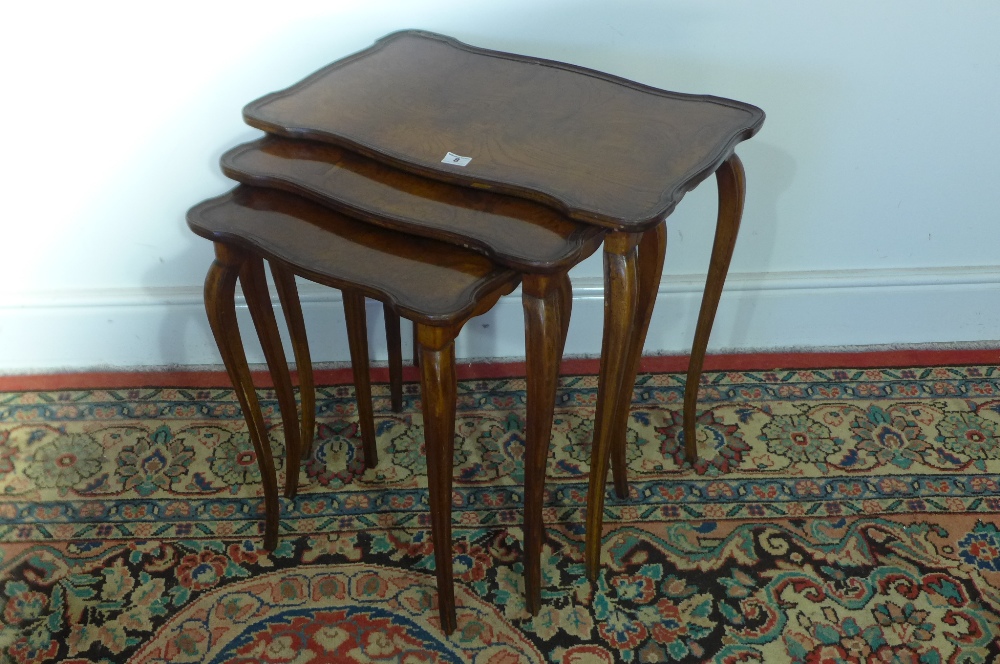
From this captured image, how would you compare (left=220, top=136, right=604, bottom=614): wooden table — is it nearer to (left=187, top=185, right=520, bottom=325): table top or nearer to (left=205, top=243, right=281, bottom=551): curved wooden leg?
(left=187, top=185, right=520, bottom=325): table top

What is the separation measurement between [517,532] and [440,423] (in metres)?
0.54

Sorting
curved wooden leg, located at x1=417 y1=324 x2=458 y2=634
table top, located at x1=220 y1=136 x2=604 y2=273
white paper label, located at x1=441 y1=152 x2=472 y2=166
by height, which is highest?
white paper label, located at x1=441 y1=152 x2=472 y2=166

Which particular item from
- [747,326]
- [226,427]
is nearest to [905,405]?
[747,326]

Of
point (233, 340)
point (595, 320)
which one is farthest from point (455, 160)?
point (595, 320)

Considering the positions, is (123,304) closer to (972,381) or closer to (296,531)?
(296,531)

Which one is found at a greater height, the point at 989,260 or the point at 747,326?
the point at 989,260

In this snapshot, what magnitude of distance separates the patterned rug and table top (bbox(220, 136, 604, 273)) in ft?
2.22

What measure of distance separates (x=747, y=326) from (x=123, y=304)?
1452mm

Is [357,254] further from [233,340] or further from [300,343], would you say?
[300,343]

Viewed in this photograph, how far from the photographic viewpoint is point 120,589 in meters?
1.58

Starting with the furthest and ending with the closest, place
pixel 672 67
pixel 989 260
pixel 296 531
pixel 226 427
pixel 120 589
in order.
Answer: pixel 989 260 → pixel 226 427 → pixel 672 67 → pixel 296 531 → pixel 120 589

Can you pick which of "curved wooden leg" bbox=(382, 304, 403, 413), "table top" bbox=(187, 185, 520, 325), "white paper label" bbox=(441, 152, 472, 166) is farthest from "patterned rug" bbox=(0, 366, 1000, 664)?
"white paper label" bbox=(441, 152, 472, 166)

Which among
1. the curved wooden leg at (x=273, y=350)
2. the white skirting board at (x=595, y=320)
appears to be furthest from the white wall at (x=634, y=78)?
the curved wooden leg at (x=273, y=350)

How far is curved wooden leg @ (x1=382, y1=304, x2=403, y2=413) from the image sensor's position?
1.80 metres
